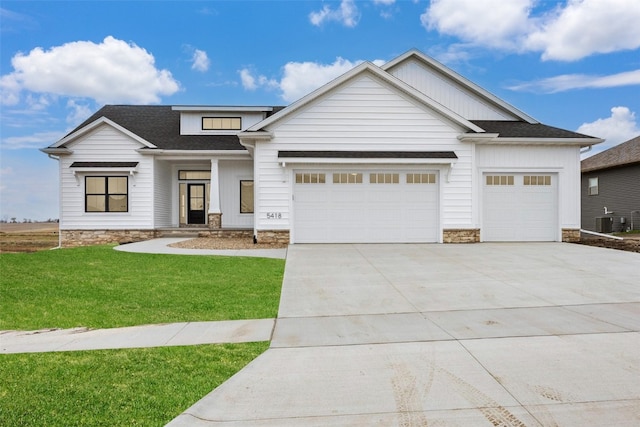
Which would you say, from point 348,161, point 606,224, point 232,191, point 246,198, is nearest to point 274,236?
point 348,161

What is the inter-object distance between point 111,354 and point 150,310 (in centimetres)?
198

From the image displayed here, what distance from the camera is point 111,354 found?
175 inches

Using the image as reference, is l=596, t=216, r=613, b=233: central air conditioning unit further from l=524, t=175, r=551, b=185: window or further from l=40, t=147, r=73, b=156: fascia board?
l=40, t=147, r=73, b=156: fascia board

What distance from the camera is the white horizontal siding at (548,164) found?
15.6 metres

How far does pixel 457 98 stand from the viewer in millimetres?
18125

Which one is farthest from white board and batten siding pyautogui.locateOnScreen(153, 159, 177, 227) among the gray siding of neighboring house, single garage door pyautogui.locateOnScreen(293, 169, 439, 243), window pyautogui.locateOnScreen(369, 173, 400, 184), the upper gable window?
the gray siding of neighboring house

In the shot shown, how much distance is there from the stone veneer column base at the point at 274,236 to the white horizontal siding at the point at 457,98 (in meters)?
9.02

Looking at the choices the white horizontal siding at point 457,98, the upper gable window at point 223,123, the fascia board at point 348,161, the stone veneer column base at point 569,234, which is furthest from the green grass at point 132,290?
the stone veneer column base at point 569,234

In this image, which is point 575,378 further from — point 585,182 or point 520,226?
point 585,182

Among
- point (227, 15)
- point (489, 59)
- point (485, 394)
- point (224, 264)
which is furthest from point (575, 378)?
point (489, 59)

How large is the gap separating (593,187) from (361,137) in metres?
20.5

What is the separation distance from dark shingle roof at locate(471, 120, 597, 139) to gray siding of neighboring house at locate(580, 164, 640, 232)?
10500 mm

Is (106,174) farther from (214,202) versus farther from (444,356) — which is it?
(444,356)

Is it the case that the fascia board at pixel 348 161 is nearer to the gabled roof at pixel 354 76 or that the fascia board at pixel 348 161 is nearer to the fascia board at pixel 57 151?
the gabled roof at pixel 354 76
